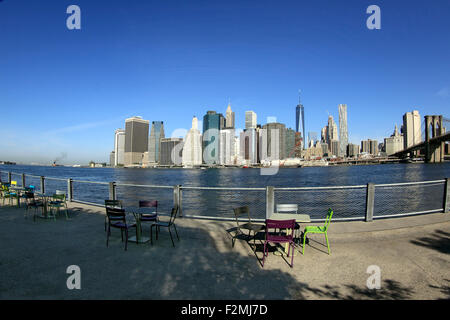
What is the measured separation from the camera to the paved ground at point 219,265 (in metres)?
3.77

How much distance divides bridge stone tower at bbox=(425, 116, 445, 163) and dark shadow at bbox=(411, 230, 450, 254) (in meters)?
132

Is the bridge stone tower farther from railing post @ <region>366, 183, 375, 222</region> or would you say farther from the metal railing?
railing post @ <region>366, 183, 375, 222</region>

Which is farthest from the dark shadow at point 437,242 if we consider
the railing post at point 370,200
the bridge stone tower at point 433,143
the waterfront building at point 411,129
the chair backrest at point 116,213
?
the waterfront building at point 411,129

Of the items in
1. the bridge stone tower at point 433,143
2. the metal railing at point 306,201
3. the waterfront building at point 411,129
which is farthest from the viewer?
the waterfront building at point 411,129

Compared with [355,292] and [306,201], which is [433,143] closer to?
[306,201]

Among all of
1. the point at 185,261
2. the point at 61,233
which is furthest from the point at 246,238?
the point at 61,233

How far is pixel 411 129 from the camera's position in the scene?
161125mm

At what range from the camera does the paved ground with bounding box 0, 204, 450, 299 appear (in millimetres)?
3771

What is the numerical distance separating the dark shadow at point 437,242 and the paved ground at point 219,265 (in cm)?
2

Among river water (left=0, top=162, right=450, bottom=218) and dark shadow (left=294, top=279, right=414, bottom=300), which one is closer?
dark shadow (left=294, top=279, right=414, bottom=300)

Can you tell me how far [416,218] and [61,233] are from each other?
11.5 m

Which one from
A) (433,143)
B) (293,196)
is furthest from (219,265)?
(433,143)

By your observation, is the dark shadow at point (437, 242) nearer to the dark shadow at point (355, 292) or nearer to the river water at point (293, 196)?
the dark shadow at point (355, 292)

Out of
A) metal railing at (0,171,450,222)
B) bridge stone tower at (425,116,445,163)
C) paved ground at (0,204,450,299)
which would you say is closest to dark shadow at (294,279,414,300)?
paved ground at (0,204,450,299)
